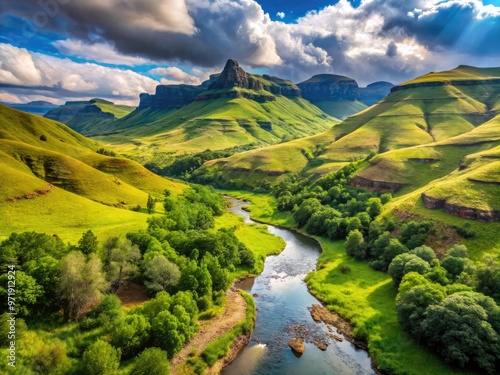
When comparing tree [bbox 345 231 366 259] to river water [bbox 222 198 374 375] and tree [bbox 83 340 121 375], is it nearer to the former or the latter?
river water [bbox 222 198 374 375]

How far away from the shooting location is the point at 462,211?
101 metres

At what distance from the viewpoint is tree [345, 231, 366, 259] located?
10647cm

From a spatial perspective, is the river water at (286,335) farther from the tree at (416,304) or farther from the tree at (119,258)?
the tree at (119,258)

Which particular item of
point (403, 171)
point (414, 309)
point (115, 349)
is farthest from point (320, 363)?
point (403, 171)

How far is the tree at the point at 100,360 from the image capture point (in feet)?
151

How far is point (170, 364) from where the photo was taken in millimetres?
55500

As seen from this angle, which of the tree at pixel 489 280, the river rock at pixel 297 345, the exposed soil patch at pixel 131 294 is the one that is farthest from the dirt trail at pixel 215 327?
the tree at pixel 489 280

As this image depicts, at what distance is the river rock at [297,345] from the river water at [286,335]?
86cm

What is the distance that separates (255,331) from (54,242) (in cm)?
4482

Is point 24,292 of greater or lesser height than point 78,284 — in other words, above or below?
below

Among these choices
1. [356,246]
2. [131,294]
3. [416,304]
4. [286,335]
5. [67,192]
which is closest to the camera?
[416,304]

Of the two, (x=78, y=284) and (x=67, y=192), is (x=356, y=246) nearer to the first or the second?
(x=78, y=284)

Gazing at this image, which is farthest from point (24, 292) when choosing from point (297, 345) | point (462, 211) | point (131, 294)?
point (462, 211)

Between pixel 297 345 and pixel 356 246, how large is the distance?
52.7 metres
